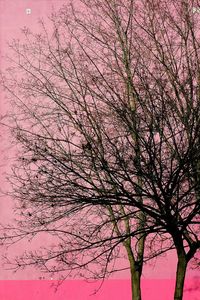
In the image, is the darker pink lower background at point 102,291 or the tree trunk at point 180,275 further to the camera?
the darker pink lower background at point 102,291

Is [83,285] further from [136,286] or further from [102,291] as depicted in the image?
[136,286]

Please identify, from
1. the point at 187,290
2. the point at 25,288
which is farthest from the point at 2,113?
the point at 187,290

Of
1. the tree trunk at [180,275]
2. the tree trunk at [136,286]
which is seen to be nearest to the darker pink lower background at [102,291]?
the tree trunk at [136,286]

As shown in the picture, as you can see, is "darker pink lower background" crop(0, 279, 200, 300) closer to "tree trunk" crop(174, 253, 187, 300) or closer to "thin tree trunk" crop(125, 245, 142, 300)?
"thin tree trunk" crop(125, 245, 142, 300)

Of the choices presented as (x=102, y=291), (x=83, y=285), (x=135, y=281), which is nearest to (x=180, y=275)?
(x=135, y=281)

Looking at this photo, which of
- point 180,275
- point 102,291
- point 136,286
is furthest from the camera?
point 102,291

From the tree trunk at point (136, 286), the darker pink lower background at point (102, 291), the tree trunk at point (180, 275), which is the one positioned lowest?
the tree trunk at point (180, 275)

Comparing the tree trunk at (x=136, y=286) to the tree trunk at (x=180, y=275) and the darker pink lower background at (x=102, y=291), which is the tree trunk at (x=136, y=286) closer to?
the darker pink lower background at (x=102, y=291)

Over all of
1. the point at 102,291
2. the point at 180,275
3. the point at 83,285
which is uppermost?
the point at 83,285

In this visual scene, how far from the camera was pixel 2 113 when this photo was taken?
471 inches

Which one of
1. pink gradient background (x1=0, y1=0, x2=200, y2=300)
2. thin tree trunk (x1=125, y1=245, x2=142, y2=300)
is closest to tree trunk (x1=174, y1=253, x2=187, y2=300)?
thin tree trunk (x1=125, y1=245, x2=142, y2=300)

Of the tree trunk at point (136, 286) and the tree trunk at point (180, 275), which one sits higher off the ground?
the tree trunk at point (136, 286)

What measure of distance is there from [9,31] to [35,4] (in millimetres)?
860

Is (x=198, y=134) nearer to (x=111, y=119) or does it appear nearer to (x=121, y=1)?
(x=111, y=119)
